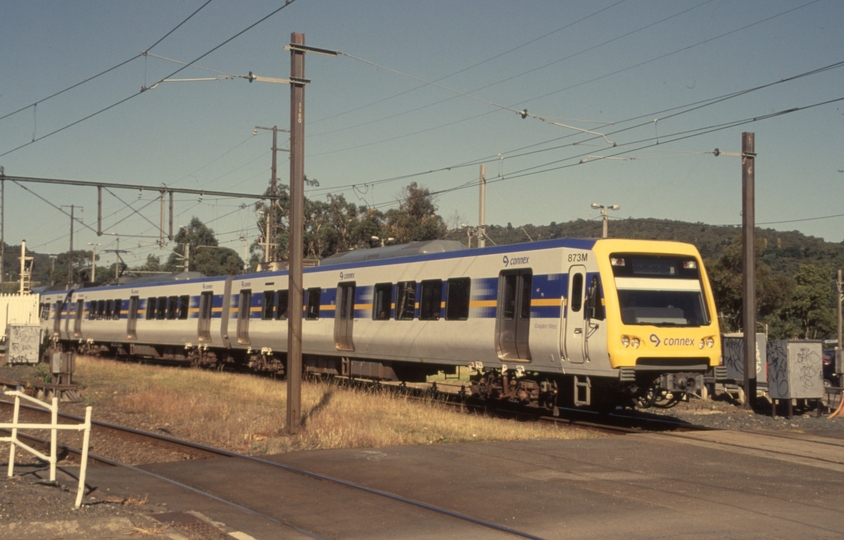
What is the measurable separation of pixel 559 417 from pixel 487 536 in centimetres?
1053

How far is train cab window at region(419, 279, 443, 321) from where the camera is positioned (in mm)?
19406

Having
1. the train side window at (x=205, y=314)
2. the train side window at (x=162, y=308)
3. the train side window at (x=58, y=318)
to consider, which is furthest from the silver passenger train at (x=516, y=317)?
the train side window at (x=58, y=318)

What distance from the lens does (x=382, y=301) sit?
70.3ft

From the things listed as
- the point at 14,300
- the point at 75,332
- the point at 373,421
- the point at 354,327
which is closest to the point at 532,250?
the point at 373,421

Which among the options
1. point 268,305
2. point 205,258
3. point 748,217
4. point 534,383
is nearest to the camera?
point 534,383

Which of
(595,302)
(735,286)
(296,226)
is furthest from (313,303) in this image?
(735,286)

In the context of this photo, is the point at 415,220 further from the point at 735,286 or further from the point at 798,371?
the point at 798,371

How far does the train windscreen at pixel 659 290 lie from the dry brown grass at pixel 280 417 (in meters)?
2.40

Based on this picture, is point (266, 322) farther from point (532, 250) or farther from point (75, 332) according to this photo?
point (75, 332)

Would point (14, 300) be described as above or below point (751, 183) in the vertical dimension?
below

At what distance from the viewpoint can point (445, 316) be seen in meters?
19.1

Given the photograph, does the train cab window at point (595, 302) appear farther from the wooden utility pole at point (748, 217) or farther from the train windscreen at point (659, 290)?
the wooden utility pole at point (748, 217)

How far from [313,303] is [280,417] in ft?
28.0

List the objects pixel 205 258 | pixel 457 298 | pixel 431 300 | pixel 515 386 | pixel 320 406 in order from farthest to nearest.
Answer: pixel 205 258 → pixel 431 300 → pixel 457 298 → pixel 320 406 → pixel 515 386
